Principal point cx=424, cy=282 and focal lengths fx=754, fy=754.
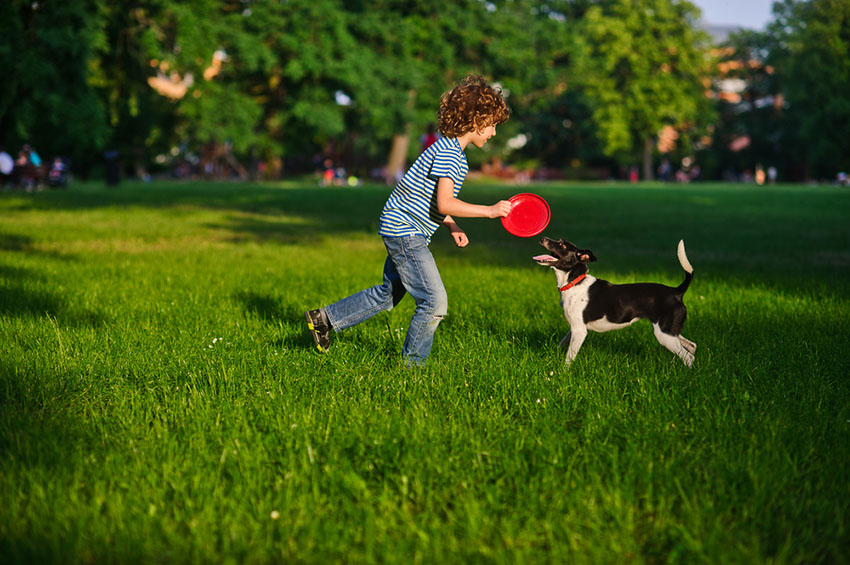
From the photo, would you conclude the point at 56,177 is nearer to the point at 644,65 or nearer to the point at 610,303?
the point at 610,303

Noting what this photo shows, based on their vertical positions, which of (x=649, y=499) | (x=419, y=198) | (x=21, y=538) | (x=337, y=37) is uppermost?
(x=337, y=37)

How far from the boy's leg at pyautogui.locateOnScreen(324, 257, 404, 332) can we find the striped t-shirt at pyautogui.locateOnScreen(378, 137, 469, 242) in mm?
409

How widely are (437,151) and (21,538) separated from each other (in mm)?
3102

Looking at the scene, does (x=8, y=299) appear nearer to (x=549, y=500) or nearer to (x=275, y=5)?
(x=549, y=500)

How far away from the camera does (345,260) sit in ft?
37.2

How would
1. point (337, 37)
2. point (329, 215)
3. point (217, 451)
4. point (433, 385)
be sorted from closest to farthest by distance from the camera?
point (217, 451) → point (433, 385) → point (329, 215) → point (337, 37)

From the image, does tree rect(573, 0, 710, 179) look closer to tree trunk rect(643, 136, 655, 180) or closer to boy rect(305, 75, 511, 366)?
tree trunk rect(643, 136, 655, 180)

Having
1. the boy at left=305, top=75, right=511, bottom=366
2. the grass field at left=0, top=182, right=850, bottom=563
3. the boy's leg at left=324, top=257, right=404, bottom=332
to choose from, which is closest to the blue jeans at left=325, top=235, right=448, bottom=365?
the boy at left=305, top=75, right=511, bottom=366

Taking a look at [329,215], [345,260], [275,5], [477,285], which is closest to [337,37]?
[275,5]

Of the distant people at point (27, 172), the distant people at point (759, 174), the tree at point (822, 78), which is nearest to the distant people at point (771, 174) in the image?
the distant people at point (759, 174)

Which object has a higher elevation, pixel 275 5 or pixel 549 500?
pixel 275 5

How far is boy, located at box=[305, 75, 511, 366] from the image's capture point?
187 inches

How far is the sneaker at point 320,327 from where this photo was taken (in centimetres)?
534

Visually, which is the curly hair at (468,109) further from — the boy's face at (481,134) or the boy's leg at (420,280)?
the boy's leg at (420,280)
